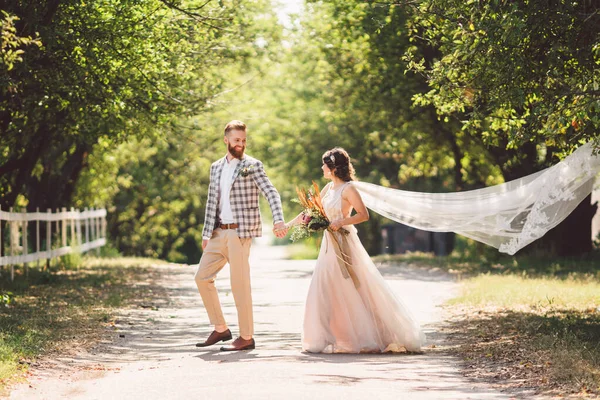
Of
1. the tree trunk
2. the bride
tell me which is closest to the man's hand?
the bride

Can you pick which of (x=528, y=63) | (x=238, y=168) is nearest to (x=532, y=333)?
(x=528, y=63)

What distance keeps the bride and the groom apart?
0.65 metres

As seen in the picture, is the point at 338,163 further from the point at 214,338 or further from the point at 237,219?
the point at 214,338

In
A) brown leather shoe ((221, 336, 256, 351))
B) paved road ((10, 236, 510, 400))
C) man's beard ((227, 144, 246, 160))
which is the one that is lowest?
paved road ((10, 236, 510, 400))

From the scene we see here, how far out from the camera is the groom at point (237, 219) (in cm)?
1173

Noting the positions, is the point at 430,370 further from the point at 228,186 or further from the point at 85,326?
the point at 85,326

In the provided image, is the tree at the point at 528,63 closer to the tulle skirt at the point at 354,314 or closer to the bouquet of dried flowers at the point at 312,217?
the bouquet of dried flowers at the point at 312,217

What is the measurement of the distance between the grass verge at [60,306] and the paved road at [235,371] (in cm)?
33

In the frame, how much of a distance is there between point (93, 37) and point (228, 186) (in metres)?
5.12

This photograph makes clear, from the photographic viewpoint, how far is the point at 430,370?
33.6 feet

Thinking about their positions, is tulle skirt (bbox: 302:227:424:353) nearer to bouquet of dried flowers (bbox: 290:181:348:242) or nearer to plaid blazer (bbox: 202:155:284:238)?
bouquet of dried flowers (bbox: 290:181:348:242)

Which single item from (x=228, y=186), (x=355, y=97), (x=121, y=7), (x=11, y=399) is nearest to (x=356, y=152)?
(x=355, y=97)

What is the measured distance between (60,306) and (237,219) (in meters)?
6.10

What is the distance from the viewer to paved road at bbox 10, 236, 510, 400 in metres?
8.80
